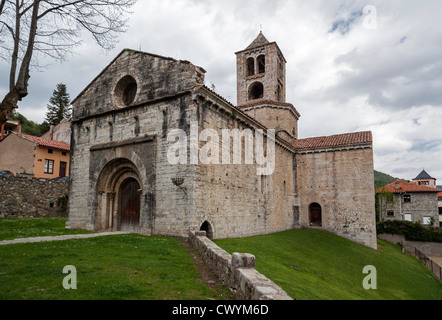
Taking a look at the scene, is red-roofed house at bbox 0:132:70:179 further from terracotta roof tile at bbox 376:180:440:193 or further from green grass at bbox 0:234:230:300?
terracotta roof tile at bbox 376:180:440:193

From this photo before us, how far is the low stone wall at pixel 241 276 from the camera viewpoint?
4414 millimetres

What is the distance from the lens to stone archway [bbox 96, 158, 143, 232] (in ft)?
50.8

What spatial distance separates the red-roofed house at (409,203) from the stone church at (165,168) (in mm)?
22430

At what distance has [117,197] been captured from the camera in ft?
52.8

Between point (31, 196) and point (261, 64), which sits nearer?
point (31, 196)

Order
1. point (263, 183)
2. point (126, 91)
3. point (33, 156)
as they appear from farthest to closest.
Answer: point (33, 156), point (263, 183), point (126, 91)

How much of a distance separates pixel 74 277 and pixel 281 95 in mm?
26062

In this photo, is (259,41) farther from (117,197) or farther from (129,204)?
(129,204)

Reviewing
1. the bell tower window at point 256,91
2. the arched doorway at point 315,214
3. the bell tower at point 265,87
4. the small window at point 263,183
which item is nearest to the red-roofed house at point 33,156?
the bell tower at point 265,87

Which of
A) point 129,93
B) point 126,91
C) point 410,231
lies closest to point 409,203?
point 410,231

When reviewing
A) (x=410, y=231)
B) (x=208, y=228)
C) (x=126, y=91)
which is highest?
(x=126, y=91)

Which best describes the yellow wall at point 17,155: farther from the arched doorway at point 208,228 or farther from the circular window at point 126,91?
the arched doorway at point 208,228

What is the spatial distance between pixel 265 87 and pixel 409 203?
29.3 meters

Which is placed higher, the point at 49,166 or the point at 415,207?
the point at 49,166
